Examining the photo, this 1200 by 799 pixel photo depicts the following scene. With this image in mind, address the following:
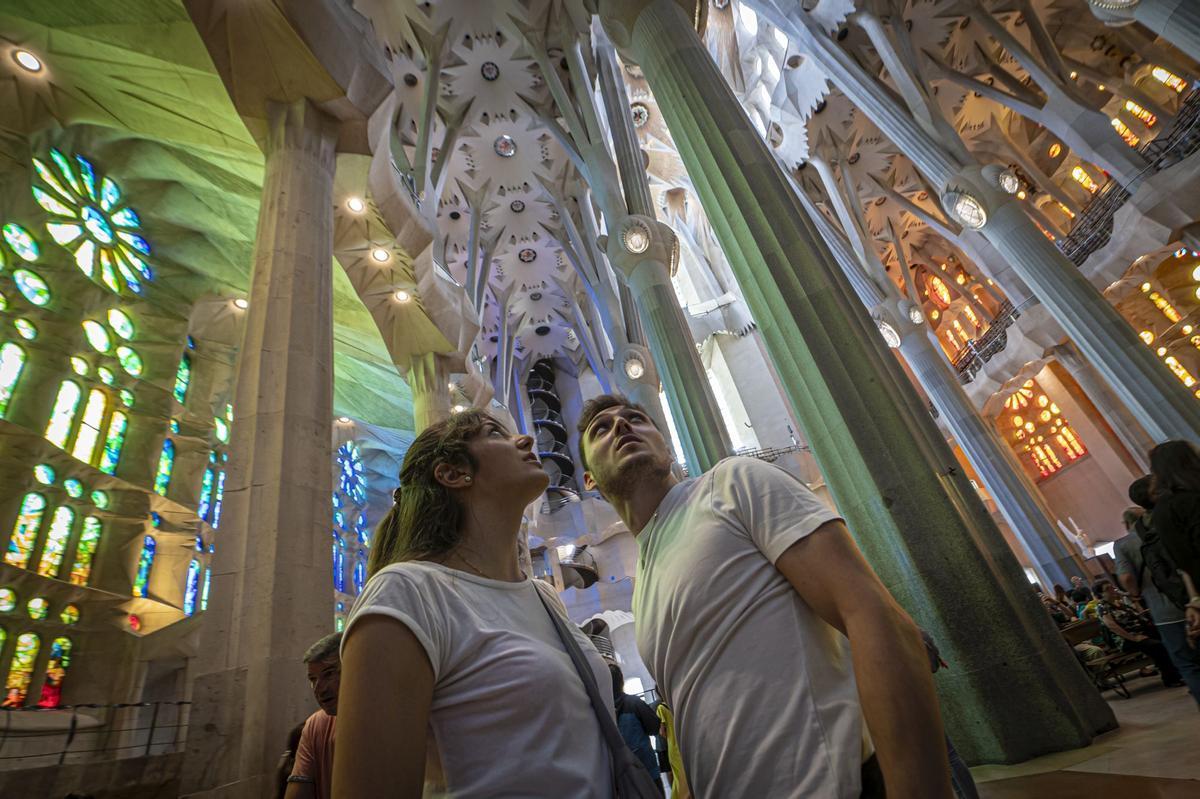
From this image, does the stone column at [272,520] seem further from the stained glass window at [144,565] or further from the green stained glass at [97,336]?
the stained glass window at [144,565]

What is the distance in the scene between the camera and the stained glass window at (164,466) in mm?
11891

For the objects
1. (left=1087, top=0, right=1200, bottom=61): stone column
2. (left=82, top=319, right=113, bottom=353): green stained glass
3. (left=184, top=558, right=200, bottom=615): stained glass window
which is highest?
(left=82, top=319, right=113, bottom=353): green stained glass

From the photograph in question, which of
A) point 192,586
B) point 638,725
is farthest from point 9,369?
point 638,725

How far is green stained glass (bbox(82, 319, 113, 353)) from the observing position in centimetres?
1100

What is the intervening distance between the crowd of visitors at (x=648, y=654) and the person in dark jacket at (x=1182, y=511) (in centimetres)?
226

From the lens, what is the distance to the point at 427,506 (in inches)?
50.6

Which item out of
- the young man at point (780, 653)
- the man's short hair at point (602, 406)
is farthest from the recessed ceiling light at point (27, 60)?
the young man at point (780, 653)

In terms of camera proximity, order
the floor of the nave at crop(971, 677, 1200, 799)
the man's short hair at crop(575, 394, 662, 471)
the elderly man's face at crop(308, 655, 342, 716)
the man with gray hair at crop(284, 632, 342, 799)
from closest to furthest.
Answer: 1. the man's short hair at crop(575, 394, 662, 471)
2. the floor of the nave at crop(971, 677, 1200, 799)
3. the man with gray hair at crop(284, 632, 342, 799)
4. the elderly man's face at crop(308, 655, 342, 716)

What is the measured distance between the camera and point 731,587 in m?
1.04

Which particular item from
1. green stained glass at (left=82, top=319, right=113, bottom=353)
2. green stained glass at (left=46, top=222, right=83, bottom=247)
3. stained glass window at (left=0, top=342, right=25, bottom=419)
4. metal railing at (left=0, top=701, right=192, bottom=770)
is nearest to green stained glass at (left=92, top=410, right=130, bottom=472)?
green stained glass at (left=82, top=319, right=113, bottom=353)

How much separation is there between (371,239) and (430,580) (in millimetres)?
9111

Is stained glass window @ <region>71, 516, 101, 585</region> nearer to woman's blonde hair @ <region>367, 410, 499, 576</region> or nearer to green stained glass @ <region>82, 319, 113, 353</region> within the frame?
green stained glass @ <region>82, 319, 113, 353</region>

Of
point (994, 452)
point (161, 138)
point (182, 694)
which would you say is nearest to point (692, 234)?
point (994, 452)

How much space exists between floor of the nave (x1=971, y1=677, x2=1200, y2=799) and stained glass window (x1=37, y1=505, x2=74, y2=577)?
1297 centimetres
